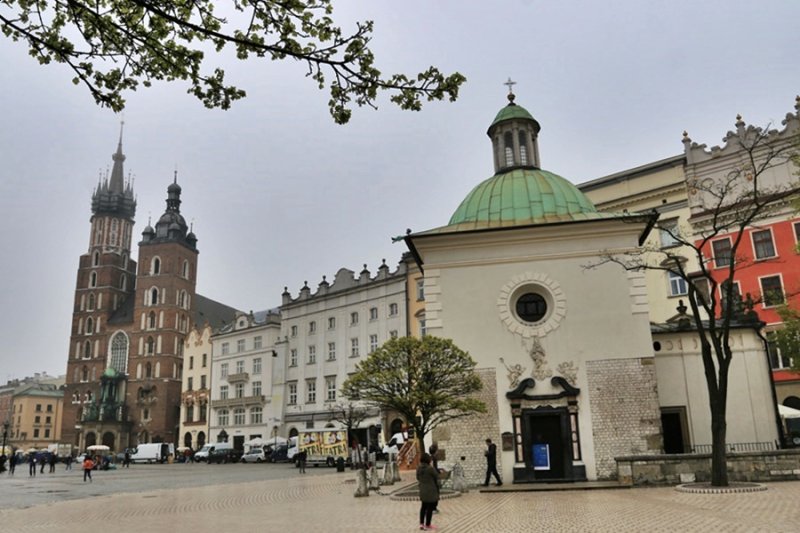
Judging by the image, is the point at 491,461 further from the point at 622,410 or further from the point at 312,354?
the point at 312,354

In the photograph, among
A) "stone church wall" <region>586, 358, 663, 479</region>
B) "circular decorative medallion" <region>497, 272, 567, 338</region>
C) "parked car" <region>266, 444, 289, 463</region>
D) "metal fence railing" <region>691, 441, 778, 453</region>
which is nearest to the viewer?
"stone church wall" <region>586, 358, 663, 479</region>

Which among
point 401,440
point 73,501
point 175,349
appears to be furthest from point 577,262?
point 175,349

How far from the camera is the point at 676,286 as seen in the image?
109ft

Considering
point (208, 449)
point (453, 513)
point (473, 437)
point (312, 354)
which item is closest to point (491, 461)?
point (473, 437)

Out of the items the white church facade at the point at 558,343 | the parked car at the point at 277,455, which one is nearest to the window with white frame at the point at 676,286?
the white church facade at the point at 558,343

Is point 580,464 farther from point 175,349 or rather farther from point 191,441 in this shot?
point 175,349

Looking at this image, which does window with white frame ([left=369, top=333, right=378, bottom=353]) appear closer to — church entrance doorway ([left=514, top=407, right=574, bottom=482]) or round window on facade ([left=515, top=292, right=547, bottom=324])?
round window on facade ([left=515, top=292, right=547, bottom=324])

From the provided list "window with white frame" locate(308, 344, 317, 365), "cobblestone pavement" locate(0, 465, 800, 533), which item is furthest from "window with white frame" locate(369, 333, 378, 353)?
"cobblestone pavement" locate(0, 465, 800, 533)

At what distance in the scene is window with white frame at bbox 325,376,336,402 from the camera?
161 feet

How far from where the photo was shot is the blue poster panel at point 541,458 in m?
18.2

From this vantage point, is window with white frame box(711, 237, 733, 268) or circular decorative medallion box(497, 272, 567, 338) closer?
circular decorative medallion box(497, 272, 567, 338)

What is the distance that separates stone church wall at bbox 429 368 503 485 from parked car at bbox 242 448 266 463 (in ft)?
108

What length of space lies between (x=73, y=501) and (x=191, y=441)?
49662 millimetres

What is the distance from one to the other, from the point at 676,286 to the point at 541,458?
18841 mm
